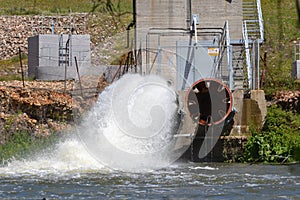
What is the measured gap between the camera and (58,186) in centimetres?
1698

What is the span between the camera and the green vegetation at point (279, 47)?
2815 cm

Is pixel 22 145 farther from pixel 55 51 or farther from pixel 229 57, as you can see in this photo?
pixel 55 51

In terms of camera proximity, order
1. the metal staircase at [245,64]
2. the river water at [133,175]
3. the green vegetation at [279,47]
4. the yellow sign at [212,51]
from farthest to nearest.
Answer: the green vegetation at [279,47], the yellow sign at [212,51], the metal staircase at [245,64], the river water at [133,175]

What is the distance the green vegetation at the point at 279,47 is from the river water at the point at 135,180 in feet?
22.0

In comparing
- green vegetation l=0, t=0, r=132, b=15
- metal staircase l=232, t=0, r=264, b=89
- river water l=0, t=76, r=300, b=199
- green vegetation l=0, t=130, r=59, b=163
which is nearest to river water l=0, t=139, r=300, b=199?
river water l=0, t=76, r=300, b=199

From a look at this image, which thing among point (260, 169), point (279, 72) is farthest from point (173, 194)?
point (279, 72)

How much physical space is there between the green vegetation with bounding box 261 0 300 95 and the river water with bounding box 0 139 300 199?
672cm

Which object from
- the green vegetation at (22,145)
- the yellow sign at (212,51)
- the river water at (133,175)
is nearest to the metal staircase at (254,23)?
the yellow sign at (212,51)

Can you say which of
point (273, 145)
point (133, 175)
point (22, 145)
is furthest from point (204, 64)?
point (133, 175)

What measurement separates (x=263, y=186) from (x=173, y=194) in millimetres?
2309

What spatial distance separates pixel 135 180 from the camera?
1803 cm

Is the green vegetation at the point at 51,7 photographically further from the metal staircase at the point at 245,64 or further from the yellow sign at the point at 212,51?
the yellow sign at the point at 212,51

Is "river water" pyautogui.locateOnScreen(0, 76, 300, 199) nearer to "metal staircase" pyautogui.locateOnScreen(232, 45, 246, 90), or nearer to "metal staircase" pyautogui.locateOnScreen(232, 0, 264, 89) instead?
"metal staircase" pyautogui.locateOnScreen(232, 0, 264, 89)

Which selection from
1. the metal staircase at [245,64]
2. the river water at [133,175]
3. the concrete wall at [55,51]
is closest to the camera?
the river water at [133,175]
